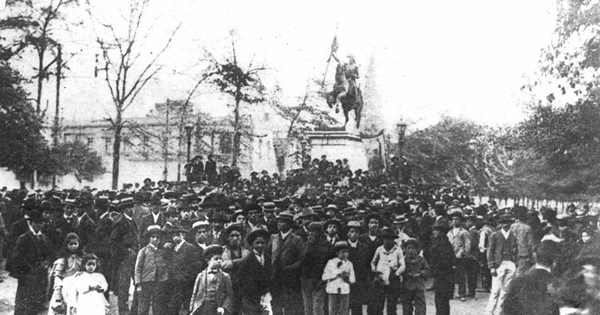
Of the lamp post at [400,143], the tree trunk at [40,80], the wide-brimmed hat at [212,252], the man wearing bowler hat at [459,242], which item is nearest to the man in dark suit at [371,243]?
the man wearing bowler hat at [459,242]

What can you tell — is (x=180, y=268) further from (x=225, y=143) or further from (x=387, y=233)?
(x=225, y=143)

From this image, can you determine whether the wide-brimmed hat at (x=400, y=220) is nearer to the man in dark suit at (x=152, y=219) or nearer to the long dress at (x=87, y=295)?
the man in dark suit at (x=152, y=219)

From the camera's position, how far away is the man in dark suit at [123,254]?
306 inches

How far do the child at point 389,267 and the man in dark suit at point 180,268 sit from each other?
1985 millimetres

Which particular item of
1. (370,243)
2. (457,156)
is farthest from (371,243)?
(457,156)

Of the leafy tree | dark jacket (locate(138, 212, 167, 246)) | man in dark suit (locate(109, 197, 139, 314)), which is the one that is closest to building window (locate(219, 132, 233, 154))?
dark jacket (locate(138, 212, 167, 246))

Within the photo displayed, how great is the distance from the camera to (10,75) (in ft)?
32.3

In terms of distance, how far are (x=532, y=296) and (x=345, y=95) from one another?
8122mm

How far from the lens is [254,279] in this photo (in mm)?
6824

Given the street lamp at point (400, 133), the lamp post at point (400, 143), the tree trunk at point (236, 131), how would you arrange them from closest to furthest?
the tree trunk at point (236, 131)
the lamp post at point (400, 143)
the street lamp at point (400, 133)

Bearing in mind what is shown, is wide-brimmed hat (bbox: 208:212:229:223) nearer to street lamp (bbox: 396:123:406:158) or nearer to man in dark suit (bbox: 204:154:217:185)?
man in dark suit (bbox: 204:154:217:185)

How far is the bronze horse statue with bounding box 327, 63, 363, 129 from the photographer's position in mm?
11750

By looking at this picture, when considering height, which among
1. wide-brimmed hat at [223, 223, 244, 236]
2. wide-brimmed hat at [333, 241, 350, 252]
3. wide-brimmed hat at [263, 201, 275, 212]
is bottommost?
wide-brimmed hat at [333, 241, 350, 252]

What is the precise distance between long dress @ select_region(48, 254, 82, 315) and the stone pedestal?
272 inches
